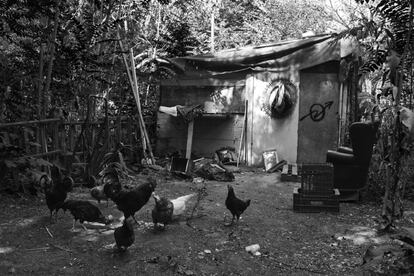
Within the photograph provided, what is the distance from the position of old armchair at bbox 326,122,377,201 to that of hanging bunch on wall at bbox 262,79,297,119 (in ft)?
9.17

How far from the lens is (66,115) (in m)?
7.55

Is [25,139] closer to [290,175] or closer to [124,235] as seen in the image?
[124,235]

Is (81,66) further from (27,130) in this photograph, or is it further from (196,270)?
(196,270)

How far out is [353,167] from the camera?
6.50m

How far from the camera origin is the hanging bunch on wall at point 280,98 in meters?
9.31

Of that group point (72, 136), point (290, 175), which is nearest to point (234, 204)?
point (72, 136)

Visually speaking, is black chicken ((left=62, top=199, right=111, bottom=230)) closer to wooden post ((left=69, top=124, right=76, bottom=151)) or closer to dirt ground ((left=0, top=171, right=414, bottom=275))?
dirt ground ((left=0, top=171, right=414, bottom=275))

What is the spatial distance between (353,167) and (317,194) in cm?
93

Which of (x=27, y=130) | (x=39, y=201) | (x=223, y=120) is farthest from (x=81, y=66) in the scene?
(x=223, y=120)

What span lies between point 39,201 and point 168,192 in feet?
6.70

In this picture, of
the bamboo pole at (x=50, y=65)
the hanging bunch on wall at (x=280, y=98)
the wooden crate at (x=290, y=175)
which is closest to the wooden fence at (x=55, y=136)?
the bamboo pole at (x=50, y=65)

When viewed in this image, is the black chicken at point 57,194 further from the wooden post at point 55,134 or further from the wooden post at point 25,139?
the wooden post at point 55,134

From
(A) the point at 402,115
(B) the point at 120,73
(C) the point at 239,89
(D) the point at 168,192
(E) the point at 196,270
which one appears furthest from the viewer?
(C) the point at 239,89

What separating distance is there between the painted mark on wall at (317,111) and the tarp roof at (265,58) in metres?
0.93
